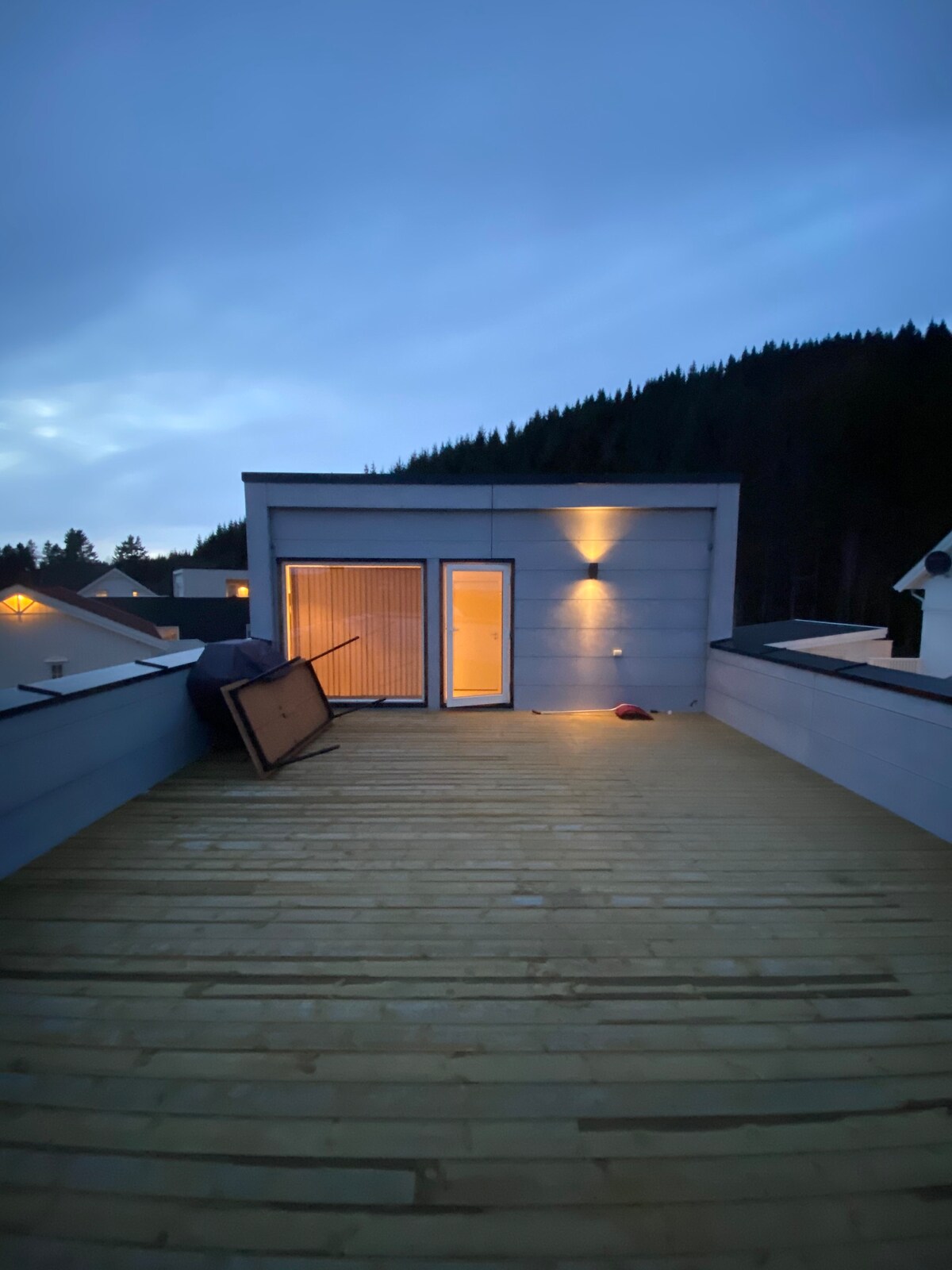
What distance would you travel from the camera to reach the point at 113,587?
34.9 metres

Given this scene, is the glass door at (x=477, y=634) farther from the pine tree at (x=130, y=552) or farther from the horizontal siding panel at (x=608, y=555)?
the pine tree at (x=130, y=552)

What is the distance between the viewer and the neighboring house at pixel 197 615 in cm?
2219

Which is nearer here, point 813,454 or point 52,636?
point 52,636

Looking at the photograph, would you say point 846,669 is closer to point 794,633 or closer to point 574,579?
point 574,579

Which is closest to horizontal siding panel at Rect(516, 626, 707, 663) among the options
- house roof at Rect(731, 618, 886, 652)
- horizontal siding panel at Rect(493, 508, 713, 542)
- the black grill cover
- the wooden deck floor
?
horizontal siding panel at Rect(493, 508, 713, 542)

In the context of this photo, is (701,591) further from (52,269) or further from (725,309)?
(725,309)

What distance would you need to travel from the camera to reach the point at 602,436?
47.6m

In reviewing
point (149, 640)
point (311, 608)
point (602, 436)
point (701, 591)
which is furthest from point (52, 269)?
point (602, 436)

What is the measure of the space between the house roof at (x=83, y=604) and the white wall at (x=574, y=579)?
448 inches

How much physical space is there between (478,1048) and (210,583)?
34.9m

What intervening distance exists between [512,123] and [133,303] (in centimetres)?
1118

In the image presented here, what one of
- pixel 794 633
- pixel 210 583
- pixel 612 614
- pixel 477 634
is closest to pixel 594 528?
pixel 612 614

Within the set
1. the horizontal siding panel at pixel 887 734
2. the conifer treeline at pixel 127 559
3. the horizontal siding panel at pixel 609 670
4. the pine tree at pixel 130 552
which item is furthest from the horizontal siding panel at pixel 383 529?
the pine tree at pixel 130 552

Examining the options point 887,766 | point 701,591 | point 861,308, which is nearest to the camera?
point 887,766
